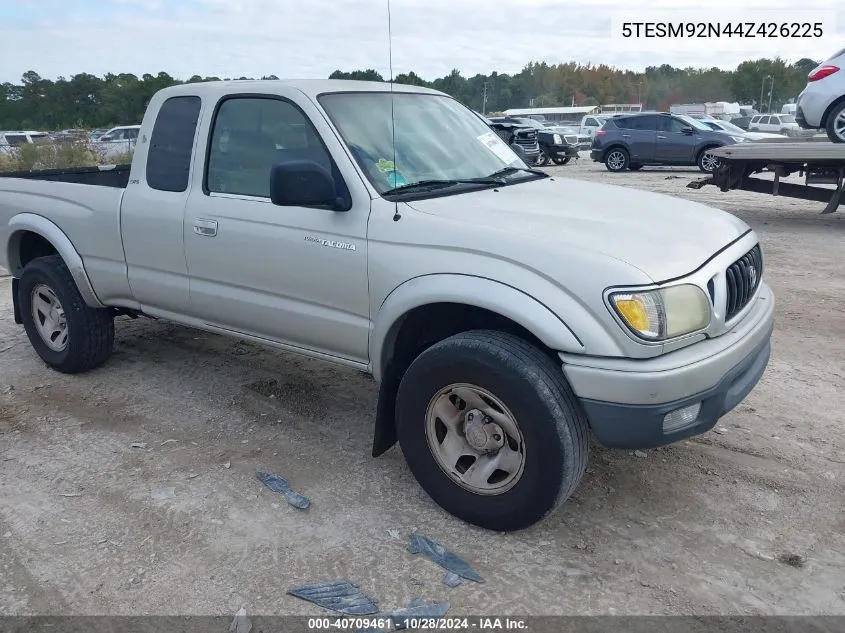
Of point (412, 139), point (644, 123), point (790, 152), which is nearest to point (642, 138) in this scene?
point (644, 123)

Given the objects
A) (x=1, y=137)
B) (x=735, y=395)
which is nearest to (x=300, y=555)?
(x=735, y=395)

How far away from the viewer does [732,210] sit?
13.1 metres

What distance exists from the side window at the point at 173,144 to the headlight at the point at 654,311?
2.64 m

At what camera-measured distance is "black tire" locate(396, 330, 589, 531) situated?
292 centimetres

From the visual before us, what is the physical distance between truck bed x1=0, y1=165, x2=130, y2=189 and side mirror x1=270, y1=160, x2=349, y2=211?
9.42 feet

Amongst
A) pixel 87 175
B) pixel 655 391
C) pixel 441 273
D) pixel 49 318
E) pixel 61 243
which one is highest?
pixel 87 175

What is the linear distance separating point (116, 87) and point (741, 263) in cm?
4785

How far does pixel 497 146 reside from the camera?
439 cm

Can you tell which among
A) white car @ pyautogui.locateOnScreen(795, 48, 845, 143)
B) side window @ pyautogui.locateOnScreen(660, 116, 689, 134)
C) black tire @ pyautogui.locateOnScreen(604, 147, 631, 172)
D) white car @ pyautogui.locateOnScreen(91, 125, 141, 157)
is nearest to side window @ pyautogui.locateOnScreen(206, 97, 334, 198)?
white car @ pyautogui.locateOnScreen(795, 48, 845, 143)

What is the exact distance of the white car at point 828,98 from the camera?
34.9ft

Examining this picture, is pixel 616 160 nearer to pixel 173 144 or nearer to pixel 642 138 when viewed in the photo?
pixel 642 138

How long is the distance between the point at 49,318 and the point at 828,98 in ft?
34.7

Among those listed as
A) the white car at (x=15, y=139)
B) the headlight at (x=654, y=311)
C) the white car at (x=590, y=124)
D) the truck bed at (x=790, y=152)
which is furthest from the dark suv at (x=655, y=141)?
the headlight at (x=654, y=311)

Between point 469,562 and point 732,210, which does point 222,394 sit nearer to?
point 469,562
